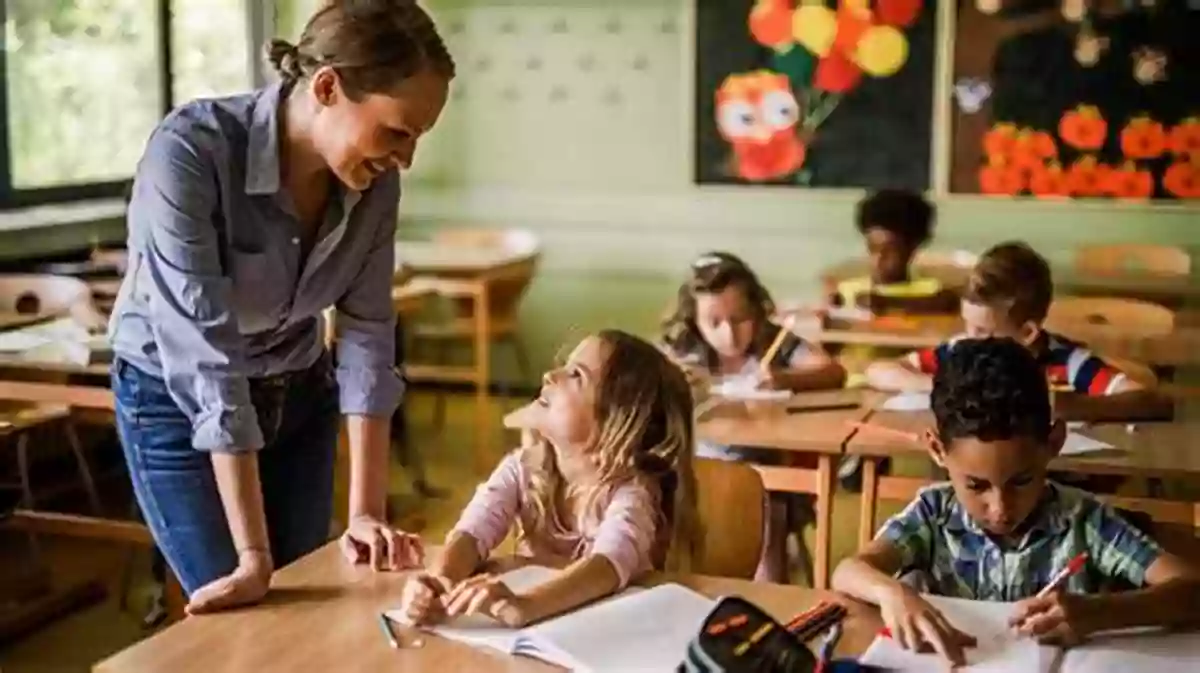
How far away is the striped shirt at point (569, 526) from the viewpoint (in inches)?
74.4

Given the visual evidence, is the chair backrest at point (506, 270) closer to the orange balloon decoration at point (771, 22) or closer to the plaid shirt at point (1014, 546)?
the orange balloon decoration at point (771, 22)

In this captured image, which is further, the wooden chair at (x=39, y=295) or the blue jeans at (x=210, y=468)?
the wooden chair at (x=39, y=295)

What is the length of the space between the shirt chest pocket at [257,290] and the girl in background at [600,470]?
0.36m

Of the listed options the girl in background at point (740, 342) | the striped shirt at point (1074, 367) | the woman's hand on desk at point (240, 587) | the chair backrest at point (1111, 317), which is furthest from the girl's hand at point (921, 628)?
the chair backrest at point (1111, 317)

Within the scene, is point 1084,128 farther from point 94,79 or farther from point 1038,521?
point 1038,521

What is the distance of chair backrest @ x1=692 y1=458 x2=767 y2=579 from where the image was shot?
2.25 meters

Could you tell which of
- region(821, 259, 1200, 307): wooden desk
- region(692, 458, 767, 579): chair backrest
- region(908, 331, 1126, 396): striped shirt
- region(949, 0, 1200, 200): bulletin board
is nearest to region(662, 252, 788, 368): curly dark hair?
region(908, 331, 1126, 396): striped shirt

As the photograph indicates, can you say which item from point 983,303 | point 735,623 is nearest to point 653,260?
point 983,303

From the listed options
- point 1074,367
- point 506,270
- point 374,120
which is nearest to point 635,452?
point 374,120

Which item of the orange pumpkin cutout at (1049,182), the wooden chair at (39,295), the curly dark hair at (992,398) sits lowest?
the wooden chair at (39,295)

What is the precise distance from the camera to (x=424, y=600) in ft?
5.52

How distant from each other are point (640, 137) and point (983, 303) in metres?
2.78

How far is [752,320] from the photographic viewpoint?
3508 millimetres

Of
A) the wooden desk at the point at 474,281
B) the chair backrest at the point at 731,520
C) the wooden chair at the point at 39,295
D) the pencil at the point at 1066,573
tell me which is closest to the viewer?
the pencil at the point at 1066,573
